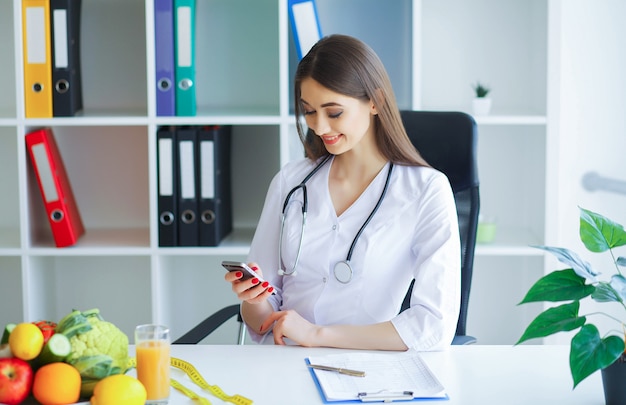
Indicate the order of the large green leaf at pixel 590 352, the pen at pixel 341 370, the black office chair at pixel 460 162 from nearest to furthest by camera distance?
the large green leaf at pixel 590 352 < the pen at pixel 341 370 < the black office chair at pixel 460 162

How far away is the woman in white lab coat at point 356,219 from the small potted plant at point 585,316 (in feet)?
1.70

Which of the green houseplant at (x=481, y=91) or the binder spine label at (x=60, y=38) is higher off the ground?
the binder spine label at (x=60, y=38)

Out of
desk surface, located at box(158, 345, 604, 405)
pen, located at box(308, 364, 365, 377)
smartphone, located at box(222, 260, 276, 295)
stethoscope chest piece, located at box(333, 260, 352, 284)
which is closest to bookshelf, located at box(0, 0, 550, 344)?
stethoscope chest piece, located at box(333, 260, 352, 284)

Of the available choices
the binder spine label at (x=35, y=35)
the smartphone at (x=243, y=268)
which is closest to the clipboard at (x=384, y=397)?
the smartphone at (x=243, y=268)

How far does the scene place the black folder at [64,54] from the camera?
2.84 m

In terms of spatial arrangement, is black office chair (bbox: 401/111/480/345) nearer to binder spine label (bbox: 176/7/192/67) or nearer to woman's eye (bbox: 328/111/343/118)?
woman's eye (bbox: 328/111/343/118)

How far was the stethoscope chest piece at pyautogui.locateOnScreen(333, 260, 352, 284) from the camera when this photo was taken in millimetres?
1993

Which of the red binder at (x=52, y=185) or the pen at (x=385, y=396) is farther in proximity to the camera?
the red binder at (x=52, y=185)

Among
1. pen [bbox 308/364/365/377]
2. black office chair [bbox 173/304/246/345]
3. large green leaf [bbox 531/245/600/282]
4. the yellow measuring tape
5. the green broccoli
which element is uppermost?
large green leaf [bbox 531/245/600/282]

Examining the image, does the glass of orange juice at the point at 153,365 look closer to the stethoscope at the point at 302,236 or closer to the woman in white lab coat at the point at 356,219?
the woman in white lab coat at the point at 356,219

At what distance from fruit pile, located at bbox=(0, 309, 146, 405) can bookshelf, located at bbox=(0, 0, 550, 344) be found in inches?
59.0

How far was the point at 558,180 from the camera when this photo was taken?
2.88m

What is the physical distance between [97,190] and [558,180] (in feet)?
5.40

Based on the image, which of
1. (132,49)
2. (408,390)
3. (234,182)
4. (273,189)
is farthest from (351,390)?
(132,49)
